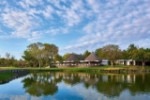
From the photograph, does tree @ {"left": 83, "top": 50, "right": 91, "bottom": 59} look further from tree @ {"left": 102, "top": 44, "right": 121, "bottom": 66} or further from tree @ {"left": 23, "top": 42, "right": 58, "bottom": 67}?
tree @ {"left": 102, "top": 44, "right": 121, "bottom": 66}

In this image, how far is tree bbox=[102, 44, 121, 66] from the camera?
112 meters

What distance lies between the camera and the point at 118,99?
24828mm

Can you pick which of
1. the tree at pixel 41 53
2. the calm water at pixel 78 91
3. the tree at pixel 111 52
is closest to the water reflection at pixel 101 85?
the calm water at pixel 78 91

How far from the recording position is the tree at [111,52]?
112 meters

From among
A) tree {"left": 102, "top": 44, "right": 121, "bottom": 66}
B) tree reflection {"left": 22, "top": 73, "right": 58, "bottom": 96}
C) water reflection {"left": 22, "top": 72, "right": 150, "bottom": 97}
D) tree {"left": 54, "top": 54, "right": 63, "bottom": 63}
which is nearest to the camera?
water reflection {"left": 22, "top": 72, "right": 150, "bottom": 97}

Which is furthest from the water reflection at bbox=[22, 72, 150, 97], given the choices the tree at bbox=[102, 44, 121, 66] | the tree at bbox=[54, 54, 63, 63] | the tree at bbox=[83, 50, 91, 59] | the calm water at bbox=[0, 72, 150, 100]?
the tree at bbox=[83, 50, 91, 59]

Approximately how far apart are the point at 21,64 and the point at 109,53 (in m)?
53.7

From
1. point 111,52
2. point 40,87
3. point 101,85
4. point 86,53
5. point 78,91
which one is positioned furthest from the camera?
point 86,53

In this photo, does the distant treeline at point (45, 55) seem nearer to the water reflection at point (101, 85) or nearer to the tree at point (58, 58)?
the tree at point (58, 58)

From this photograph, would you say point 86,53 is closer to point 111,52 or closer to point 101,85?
point 111,52

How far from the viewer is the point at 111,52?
113125mm

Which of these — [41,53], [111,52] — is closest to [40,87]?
[111,52]

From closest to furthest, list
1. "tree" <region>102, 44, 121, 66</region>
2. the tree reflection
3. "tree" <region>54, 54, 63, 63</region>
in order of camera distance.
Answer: the tree reflection < "tree" <region>102, 44, 121, 66</region> < "tree" <region>54, 54, 63, 63</region>

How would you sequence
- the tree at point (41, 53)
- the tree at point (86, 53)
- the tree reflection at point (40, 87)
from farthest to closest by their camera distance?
the tree at point (86, 53) → the tree at point (41, 53) → the tree reflection at point (40, 87)
